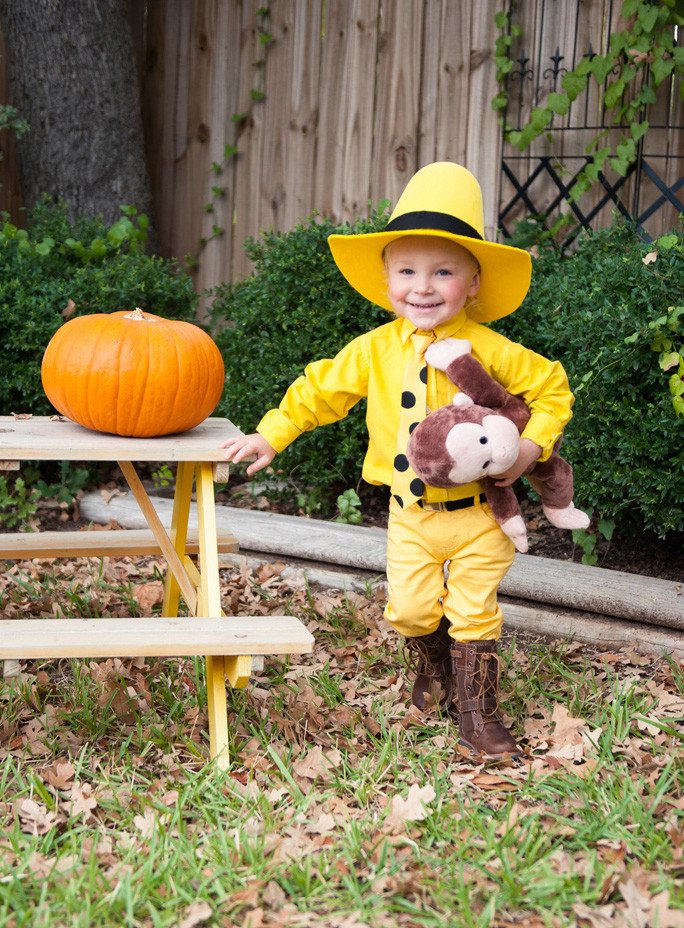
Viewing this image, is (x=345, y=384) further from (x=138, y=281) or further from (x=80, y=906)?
(x=138, y=281)

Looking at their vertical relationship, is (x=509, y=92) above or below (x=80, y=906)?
above

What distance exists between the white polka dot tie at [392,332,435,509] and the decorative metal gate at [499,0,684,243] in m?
2.34

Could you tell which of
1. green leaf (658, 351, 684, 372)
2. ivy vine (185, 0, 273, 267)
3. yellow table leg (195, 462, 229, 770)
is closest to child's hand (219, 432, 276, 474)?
yellow table leg (195, 462, 229, 770)

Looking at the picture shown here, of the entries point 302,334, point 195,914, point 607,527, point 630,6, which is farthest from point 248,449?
point 630,6

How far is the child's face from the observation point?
2.44 m

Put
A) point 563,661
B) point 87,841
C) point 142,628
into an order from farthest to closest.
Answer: point 563,661 → point 142,628 → point 87,841

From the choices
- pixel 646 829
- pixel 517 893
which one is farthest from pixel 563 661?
pixel 517 893

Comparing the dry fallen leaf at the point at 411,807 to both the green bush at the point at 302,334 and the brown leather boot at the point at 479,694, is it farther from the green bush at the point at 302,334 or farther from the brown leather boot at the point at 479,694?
the green bush at the point at 302,334

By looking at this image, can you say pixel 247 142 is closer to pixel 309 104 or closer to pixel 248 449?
A: pixel 309 104

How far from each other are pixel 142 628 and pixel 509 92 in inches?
147

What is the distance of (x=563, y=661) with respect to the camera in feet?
10.5

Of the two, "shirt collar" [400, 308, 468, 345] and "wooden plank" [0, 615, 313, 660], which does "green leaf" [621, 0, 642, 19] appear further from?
"wooden plank" [0, 615, 313, 660]

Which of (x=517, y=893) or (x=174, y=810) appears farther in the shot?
(x=174, y=810)

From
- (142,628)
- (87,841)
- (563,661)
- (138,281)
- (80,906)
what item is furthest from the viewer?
(138,281)
